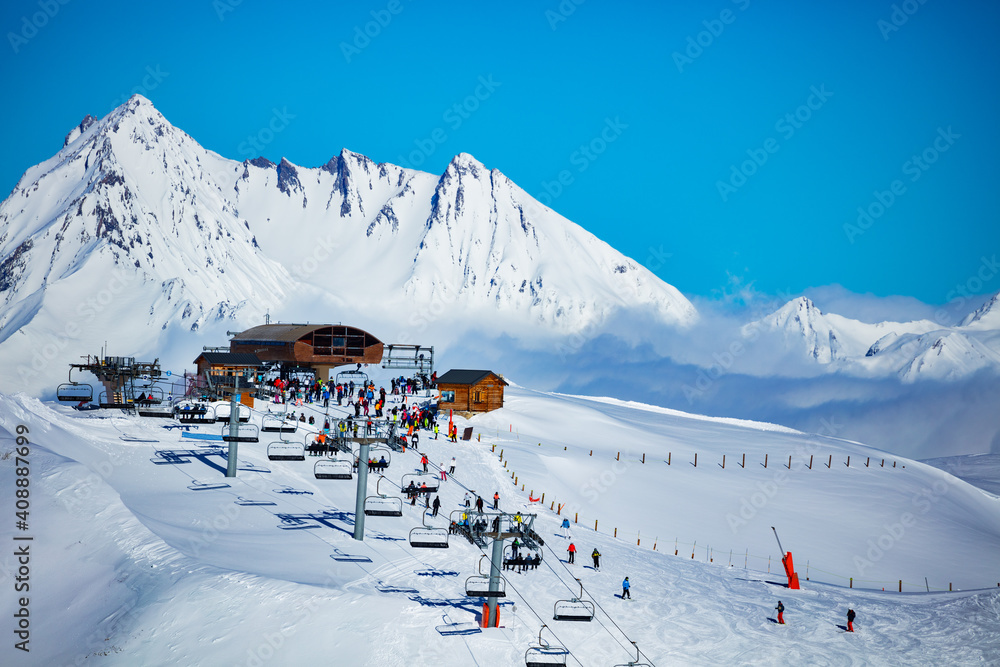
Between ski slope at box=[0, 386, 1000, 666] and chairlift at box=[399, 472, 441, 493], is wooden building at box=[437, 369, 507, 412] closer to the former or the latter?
ski slope at box=[0, 386, 1000, 666]

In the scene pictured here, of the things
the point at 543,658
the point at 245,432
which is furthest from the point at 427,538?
the point at 245,432

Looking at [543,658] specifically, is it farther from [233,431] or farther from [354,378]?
[354,378]

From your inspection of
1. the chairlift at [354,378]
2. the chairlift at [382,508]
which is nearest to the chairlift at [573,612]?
the chairlift at [382,508]

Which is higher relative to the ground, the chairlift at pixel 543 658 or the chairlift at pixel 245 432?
the chairlift at pixel 245 432

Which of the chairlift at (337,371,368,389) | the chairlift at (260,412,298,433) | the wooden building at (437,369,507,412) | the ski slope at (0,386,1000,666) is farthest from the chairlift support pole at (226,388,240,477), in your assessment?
the wooden building at (437,369,507,412)

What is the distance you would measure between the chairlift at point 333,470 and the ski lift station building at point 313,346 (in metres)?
39.0

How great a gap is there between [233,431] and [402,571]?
1110 centimetres

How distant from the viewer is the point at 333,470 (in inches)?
1264

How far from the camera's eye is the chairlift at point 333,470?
30.9 m

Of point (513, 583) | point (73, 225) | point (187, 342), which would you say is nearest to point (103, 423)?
point (513, 583)

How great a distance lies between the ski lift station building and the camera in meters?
71.1

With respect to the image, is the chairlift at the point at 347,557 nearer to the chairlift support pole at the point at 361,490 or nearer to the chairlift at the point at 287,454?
the chairlift support pole at the point at 361,490

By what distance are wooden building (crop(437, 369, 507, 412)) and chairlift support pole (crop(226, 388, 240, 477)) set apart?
2631 cm

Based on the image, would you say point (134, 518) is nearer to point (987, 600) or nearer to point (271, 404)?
point (271, 404)
